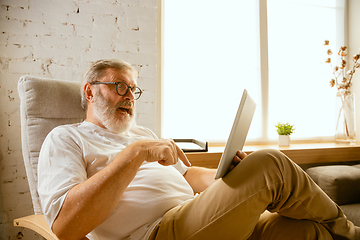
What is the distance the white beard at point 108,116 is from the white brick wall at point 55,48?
65 centimetres

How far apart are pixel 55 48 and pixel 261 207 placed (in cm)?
167

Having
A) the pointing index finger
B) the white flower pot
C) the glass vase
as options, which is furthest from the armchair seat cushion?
the pointing index finger

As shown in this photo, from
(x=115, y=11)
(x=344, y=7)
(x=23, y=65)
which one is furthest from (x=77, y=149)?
(x=344, y=7)

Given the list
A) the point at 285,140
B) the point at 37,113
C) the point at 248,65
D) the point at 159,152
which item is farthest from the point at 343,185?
the point at 37,113

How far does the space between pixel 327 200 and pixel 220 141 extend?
1511mm

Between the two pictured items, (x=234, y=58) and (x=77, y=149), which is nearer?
(x=77, y=149)

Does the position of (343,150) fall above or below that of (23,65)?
below

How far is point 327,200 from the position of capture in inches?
31.8

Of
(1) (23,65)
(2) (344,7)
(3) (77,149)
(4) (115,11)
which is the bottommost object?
(3) (77,149)

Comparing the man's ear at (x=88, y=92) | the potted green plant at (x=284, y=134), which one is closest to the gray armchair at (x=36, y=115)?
the man's ear at (x=88, y=92)

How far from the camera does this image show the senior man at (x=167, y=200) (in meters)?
0.78

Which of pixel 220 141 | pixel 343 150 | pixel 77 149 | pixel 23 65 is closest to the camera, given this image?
pixel 77 149

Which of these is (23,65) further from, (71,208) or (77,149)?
(71,208)

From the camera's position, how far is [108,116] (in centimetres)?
121
